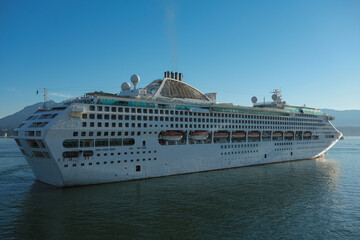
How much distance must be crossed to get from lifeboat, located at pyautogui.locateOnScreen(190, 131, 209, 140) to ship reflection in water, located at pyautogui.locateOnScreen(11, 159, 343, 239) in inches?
292

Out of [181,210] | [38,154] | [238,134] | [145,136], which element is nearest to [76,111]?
[38,154]

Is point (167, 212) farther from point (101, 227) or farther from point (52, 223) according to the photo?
point (52, 223)

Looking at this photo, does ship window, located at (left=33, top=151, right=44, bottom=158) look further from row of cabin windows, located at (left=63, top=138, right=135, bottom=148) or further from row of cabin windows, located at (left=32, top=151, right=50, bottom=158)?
row of cabin windows, located at (left=63, top=138, right=135, bottom=148)

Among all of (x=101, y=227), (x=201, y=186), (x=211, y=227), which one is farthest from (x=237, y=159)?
(x=101, y=227)

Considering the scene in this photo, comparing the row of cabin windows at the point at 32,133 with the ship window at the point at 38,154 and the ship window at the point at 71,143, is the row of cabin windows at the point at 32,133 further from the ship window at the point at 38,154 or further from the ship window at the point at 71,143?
the ship window at the point at 71,143

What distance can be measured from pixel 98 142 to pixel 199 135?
15690mm

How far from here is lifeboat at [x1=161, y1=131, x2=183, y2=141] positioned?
111 feet

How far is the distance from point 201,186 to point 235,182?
5356 mm

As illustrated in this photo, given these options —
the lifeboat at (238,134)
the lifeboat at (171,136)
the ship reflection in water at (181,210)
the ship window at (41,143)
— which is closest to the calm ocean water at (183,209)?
the ship reflection in water at (181,210)

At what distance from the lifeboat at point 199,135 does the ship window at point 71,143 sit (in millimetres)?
16663

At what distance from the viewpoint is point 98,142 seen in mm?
28094

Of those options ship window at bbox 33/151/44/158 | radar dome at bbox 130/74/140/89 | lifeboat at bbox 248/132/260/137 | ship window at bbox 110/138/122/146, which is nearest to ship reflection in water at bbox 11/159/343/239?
ship window at bbox 33/151/44/158

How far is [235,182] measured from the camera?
1243 inches

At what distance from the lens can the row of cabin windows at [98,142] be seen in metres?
26.2
